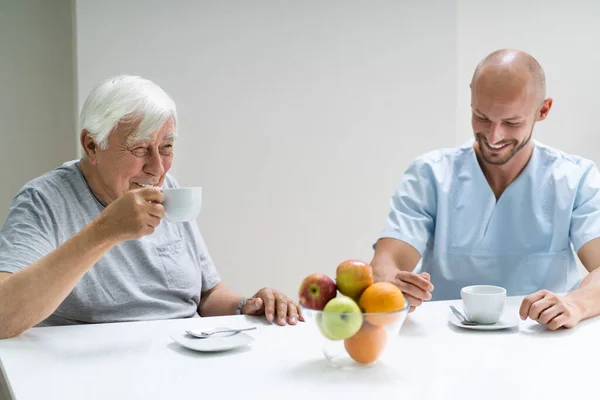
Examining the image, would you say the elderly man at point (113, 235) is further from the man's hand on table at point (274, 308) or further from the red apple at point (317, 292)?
the red apple at point (317, 292)

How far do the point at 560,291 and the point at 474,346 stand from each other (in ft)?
2.61

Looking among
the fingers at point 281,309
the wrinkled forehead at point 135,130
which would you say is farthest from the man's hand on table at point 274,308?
the wrinkled forehead at point 135,130

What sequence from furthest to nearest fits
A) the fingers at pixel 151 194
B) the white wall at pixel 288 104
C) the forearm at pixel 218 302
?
1. the white wall at pixel 288 104
2. the forearm at pixel 218 302
3. the fingers at pixel 151 194

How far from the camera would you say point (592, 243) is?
1898mm

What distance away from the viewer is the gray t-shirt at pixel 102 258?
4.99 feet

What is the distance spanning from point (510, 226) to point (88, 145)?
1.19 m

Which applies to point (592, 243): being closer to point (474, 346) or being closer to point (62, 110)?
point (474, 346)

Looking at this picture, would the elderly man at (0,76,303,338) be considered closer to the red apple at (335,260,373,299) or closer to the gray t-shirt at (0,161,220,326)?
the gray t-shirt at (0,161,220,326)

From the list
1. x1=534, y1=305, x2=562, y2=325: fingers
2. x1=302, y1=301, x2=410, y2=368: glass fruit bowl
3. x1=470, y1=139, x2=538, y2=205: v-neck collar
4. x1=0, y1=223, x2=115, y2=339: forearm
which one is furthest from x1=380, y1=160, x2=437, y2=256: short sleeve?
x1=0, y1=223, x2=115, y2=339: forearm

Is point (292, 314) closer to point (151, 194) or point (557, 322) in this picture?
point (151, 194)

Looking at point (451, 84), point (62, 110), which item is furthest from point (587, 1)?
point (62, 110)

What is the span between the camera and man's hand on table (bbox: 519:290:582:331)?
1440 mm

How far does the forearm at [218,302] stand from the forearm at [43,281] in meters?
0.51

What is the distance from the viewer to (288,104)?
113 inches
